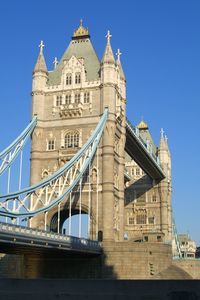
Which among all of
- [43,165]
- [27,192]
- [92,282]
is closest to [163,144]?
[43,165]

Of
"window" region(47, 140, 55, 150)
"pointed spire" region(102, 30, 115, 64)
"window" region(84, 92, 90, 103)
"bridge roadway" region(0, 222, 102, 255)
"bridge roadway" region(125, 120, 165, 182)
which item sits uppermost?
"pointed spire" region(102, 30, 115, 64)

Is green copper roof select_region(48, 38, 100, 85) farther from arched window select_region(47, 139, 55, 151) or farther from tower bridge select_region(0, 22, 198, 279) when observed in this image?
arched window select_region(47, 139, 55, 151)

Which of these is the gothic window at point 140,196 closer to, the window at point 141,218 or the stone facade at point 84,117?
the window at point 141,218

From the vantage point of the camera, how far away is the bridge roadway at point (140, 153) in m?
60.0

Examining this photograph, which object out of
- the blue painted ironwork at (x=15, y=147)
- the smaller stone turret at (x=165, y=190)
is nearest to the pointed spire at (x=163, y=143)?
the smaller stone turret at (x=165, y=190)

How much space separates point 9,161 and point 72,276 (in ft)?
40.0

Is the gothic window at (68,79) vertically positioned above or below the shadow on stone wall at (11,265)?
above

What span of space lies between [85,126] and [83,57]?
29.9 ft

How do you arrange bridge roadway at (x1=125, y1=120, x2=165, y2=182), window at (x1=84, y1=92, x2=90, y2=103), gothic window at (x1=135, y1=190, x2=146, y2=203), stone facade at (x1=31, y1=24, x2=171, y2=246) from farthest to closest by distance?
1. gothic window at (x1=135, y1=190, x2=146, y2=203)
2. bridge roadway at (x1=125, y1=120, x2=165, y2=182)
3. window at (x1=84, y1=92, x2=90, y2=103)
4. stone facade at (x1=31, y1=24, x2=171, y2=246)

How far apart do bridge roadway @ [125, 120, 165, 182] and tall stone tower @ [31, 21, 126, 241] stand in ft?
21.0

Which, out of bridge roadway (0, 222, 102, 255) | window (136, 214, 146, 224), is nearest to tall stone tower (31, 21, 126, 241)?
bridge roadway (0, 222, 102, 255)

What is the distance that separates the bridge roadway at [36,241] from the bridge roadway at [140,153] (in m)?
21.7

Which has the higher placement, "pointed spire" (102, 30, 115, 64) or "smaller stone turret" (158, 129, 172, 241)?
"pointed spire" (102, 30, 115, 64)

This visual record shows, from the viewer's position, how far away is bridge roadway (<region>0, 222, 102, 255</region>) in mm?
28297
